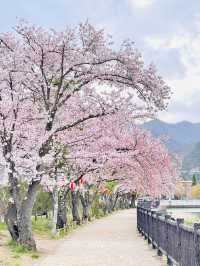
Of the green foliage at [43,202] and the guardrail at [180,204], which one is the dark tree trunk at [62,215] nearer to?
the green foliage at [43,202]

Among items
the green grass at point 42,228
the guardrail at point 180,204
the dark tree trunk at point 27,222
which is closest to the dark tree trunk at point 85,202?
the green grass at point 42,228

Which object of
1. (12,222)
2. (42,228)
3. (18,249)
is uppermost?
(12,222)

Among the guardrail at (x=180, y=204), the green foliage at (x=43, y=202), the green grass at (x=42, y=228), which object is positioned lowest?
the green grass at (x=42, y=228)

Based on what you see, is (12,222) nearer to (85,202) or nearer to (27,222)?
(27,222)

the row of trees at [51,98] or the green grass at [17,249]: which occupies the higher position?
the row of trees at [51,98]

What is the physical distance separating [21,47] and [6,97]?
6.10ft

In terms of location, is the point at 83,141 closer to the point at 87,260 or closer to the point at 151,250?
the point at 151,250

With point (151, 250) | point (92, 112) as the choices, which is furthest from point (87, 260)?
point (92, 112)

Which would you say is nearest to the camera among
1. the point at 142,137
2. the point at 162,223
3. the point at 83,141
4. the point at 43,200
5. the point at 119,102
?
the point at 162,223

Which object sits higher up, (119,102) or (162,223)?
(119,102)

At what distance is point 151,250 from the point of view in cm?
1936

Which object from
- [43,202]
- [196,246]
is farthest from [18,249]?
[43,202]

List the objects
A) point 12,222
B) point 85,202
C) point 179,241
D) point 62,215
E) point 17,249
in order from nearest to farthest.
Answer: point 179,241 → point 17,249 → point 12,222 → point 62,215 → point 85,202

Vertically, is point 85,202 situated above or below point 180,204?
below
